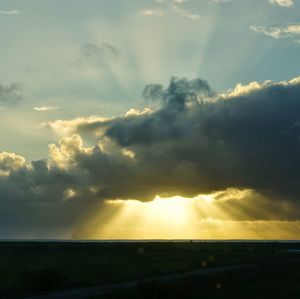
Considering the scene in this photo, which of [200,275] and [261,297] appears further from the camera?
[200,275]

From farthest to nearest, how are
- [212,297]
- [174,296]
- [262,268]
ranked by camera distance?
1. [262,268]
2. [212,297]
3. [174,296]

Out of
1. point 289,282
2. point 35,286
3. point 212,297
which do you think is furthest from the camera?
point 289,282

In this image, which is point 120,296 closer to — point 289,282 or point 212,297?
point 212,297

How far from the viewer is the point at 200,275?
76500mm

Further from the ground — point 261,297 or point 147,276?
point 147,276

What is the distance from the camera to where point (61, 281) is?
63.5 metres

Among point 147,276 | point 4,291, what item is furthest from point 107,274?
point 4,291

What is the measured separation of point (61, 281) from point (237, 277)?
23330 millimetres

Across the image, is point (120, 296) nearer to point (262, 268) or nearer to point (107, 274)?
point (107, 274)

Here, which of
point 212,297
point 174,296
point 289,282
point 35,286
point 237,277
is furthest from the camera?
point 237,277

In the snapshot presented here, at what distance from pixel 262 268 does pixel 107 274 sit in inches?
1033

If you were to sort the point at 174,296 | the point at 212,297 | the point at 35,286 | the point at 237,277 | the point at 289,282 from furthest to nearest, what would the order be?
the point at 237,277 → the point at 289,282 → the point at 35,286 → the point at 212,297 → the point at 174,296

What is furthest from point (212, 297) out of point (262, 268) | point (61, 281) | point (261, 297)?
point (262, 268)

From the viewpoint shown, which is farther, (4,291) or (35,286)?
(35,286)
